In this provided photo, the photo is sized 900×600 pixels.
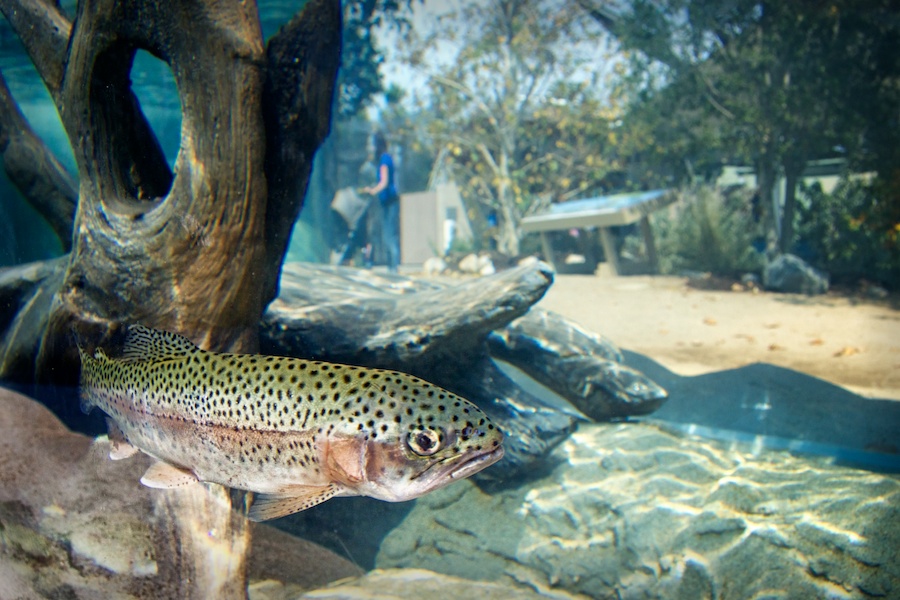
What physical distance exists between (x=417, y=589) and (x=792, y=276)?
26.7ft

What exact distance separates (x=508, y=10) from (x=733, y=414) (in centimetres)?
758

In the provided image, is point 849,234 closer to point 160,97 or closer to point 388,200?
point 388,200

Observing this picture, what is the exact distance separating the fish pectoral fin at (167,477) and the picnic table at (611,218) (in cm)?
944

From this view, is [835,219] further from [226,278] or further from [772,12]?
[226,278]

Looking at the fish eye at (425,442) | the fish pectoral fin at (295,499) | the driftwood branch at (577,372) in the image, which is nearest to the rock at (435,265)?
the driftwood branch at (577,372)

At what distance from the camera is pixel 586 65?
9656mm

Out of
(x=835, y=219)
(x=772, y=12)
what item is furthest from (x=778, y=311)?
(x=772, y=12)

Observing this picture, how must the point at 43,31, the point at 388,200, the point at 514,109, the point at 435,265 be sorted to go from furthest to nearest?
the point at 514,109
the point at 435,265
the point at 388,200
the point at 43,31

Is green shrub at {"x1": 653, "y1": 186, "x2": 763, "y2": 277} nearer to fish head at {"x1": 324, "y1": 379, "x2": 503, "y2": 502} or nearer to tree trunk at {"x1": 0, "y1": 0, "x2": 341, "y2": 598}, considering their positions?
tree trunk at {"x1": 0, "y1": 0, "x2": 341, "y2": 598}

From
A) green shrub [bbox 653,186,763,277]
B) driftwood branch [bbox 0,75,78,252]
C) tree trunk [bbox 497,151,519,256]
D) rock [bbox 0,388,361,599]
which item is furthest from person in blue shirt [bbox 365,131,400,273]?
rock [bbox 0,388,361,599]

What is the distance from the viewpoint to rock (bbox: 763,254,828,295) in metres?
8.48

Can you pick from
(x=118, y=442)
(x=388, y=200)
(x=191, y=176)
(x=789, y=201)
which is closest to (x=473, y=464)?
(x=118, y=442)

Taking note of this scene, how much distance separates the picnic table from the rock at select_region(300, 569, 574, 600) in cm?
817

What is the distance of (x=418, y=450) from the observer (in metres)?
1.52
